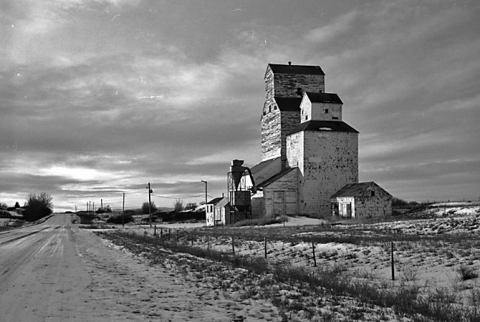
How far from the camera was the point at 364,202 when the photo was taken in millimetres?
48438

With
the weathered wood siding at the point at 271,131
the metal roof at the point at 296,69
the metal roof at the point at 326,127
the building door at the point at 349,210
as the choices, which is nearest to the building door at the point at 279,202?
the building door at the point at 349,210

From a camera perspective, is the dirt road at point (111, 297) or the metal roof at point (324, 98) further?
the metal roof at point (324, 98)

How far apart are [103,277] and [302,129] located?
4124 cm

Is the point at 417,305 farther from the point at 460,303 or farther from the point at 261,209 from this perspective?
the point at 261,209

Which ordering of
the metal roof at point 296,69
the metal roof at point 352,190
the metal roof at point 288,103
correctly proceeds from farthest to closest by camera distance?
the metal roof at point 296,69
the metal roof at point 288,103
the metal roof at point 352,190

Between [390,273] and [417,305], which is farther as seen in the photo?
[390,273]

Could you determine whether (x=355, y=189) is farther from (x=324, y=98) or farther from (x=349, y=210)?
(x=324, y=98)

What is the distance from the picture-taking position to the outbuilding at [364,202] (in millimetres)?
48312

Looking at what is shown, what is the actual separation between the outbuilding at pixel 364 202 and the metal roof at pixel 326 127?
6.91 meters

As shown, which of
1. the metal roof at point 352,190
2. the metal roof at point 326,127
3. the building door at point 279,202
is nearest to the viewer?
the metal roof at point 352,190

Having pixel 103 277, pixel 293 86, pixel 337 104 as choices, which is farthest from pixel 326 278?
pixel 293 86

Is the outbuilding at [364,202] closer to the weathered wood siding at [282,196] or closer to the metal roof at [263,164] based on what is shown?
the weathered wood siding at [282,196]

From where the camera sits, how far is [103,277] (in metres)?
14.6

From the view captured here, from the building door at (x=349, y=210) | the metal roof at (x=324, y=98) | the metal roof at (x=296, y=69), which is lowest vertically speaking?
the building door at (x=349, y=210)
